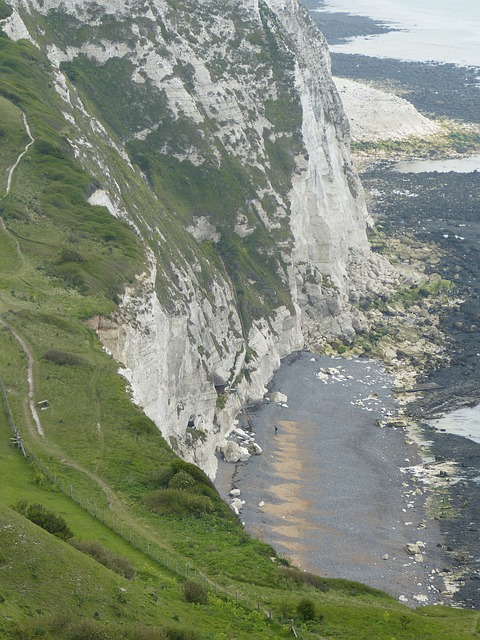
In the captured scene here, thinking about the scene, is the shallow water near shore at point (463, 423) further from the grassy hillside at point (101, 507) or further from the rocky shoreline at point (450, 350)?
the grassy hillside at point (101, 507)

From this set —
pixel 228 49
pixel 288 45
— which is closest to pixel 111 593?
pixel 228 49

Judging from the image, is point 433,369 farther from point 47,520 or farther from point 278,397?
point 47,520

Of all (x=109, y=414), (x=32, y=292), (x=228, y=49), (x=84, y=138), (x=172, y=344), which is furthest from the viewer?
(x=228, y=49)

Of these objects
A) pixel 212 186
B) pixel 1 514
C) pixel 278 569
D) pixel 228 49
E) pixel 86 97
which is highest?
pixel 228 49

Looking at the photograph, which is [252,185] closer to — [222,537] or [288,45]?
[288,45]

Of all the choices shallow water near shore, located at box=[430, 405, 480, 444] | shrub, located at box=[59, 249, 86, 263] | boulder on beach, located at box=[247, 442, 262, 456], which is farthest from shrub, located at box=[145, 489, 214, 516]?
shallow water near shore, located at box=[430, 405, 480, 444]

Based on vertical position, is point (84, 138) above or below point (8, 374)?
above

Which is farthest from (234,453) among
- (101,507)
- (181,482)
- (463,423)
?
(101,507)
